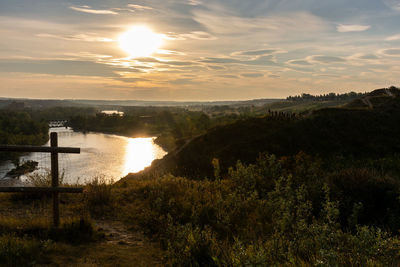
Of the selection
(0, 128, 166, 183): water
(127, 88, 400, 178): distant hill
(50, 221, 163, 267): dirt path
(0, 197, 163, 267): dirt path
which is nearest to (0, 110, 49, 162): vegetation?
(0, 128, 166, 183): water

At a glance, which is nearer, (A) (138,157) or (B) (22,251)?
(B) (22,251)

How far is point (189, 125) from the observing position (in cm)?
8956

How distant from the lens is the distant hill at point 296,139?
1017 inches

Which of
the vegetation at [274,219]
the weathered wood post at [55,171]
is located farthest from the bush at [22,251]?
the vegetation at [274,219]

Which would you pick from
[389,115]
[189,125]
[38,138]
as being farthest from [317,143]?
[38,138]

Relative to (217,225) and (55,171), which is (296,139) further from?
(55,171)

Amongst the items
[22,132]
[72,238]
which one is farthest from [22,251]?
[22,132]

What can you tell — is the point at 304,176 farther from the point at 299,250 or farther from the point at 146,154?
the point at 146,154

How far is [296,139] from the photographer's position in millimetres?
27625

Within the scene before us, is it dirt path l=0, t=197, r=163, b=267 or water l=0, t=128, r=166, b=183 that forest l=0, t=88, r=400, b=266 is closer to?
dirt path l=0, t=197, r=163, b=267

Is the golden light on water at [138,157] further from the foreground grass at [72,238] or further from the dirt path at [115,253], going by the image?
the dirt path at [115,253]

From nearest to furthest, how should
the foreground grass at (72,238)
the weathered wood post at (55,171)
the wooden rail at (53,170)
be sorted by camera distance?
the foreground grass at (72,238) < the wooden rail at (53,170) < the weathered wood post at (55,171)

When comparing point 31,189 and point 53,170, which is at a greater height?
point 53,170

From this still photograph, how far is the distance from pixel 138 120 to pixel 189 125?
5578 cm
